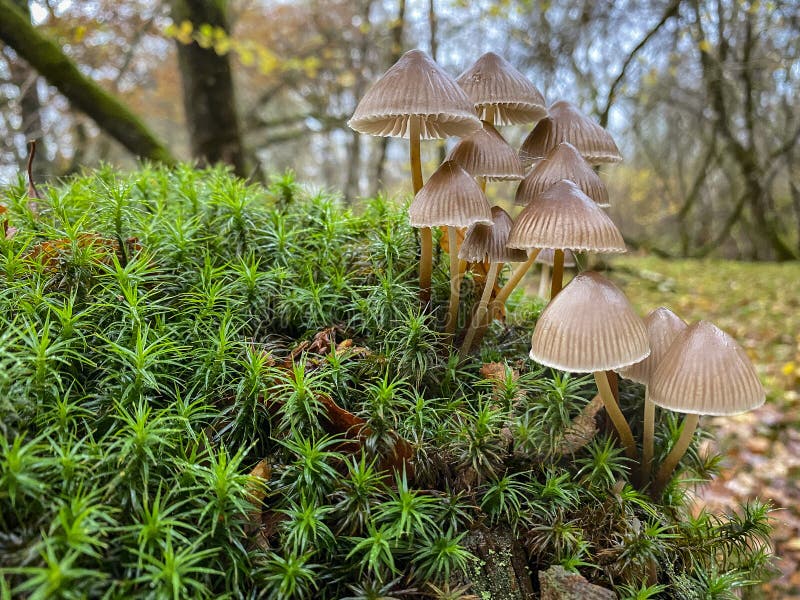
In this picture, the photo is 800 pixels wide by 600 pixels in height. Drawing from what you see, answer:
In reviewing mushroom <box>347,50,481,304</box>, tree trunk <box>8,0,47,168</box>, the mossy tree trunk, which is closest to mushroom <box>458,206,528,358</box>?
mushroom <box>347,50,481,304</box>

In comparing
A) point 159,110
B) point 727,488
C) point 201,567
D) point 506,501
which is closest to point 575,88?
point 727,488

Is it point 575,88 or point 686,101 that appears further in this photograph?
point 686,101

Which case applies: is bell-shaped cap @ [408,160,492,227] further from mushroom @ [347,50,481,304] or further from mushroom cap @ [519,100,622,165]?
mushroom cap @ [519,100,622,165]

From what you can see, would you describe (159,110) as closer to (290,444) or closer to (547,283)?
(547,283)

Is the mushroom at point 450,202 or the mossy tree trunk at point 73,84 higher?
the mossy tree trunk at point 73,84

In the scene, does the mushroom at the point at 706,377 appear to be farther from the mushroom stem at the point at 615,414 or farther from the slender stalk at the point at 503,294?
the slender stalk at the point at 503,294

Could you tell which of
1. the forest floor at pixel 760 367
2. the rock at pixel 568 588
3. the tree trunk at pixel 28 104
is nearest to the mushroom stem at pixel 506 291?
the rock at pixel 568 588
